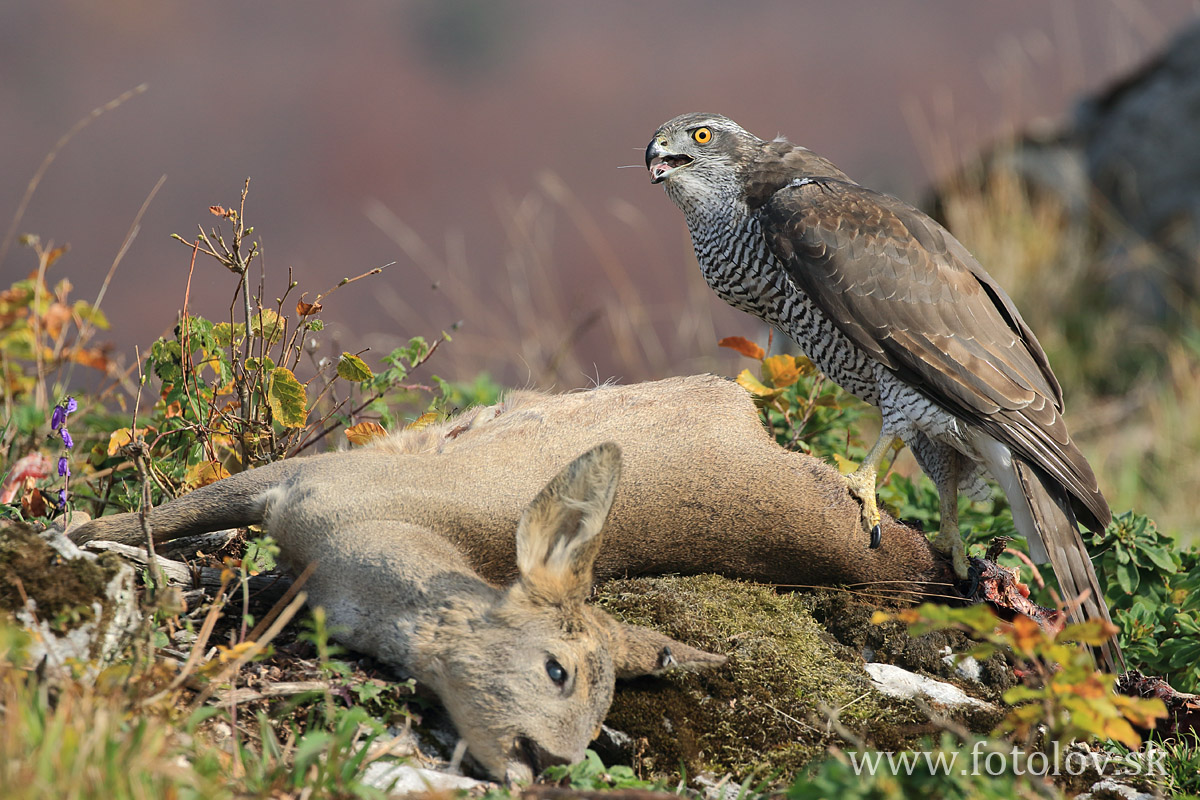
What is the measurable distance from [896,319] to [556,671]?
2422mm

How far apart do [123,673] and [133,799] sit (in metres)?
0.45

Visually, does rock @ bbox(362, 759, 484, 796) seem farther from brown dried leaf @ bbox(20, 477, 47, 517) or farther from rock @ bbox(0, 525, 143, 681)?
brown dried leaf @ bbox(20, 477, 47, 517)

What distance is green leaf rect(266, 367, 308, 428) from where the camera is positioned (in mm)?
3881

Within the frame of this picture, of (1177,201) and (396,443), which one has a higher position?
(1177,201)

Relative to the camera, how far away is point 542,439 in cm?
355

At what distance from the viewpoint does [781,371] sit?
15.2ft

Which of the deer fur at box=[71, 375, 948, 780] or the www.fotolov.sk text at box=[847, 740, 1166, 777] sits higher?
the deer fur at box=[71, 375, 948, 780]

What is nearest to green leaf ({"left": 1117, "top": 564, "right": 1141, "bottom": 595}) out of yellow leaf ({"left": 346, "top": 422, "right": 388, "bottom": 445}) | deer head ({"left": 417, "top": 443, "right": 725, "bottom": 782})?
deer head ({"left": 417, "top": 443, "right": 725, "bottom": 782})

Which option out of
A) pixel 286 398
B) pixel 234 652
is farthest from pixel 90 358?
pixel 234 652

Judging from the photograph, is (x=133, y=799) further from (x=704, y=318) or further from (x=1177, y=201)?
(x=1177, y=201)

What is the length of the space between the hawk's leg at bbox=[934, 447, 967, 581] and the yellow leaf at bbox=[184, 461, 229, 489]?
9.00 feet

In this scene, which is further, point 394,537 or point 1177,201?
point 1177,201

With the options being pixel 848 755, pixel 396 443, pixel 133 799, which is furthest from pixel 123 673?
pixel 848 755

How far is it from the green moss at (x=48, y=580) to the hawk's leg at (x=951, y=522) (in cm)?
290
